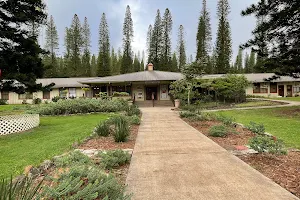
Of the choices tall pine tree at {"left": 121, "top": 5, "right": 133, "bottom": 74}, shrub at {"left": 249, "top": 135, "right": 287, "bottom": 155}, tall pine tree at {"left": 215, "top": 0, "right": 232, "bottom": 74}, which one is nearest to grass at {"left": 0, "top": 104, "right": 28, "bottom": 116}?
shrub at {"left": 249, "top": 135, "right": 287, "bottom": 155}

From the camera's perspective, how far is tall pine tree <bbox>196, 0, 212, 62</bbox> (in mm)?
45844

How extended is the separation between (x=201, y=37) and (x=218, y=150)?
141 feet

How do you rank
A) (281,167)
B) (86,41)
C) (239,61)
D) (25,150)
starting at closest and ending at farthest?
(281,167)
(25,150)
(86,41)
(239,61)

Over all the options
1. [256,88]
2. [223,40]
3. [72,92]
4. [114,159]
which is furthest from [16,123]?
[223,40]

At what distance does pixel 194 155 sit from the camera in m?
5.56

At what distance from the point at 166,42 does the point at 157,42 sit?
76.1 inches

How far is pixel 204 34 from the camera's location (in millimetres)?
46031

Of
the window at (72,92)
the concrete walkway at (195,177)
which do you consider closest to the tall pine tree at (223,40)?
the window at (72,92)

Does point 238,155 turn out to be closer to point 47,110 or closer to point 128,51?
point 47,110

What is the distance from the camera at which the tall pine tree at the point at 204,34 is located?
45844 millimetres

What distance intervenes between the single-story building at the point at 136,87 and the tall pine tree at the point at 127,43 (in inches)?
594

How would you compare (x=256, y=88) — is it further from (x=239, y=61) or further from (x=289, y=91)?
(x=239, y=61)

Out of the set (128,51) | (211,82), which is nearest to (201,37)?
(128,51)

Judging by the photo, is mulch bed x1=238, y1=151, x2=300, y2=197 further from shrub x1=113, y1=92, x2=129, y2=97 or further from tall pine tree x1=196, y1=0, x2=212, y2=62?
tall pine tree x1=196, y1=0, x2=212, y2=62
